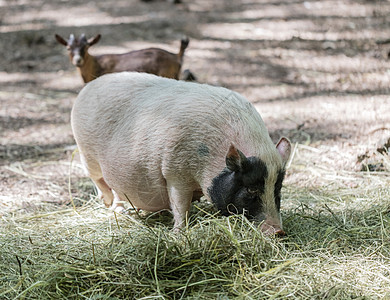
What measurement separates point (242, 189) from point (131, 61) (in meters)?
3.84

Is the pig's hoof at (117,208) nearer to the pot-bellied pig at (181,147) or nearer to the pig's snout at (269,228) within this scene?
the pot-bellied pig at (181,147)

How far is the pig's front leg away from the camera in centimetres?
344

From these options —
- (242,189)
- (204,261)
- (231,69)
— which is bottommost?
(231,69)

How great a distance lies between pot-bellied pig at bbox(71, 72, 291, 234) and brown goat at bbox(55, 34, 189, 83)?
247 centimetres

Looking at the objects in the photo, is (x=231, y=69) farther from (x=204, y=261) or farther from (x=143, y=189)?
(x=204, y=261)

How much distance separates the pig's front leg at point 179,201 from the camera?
11.3 feet

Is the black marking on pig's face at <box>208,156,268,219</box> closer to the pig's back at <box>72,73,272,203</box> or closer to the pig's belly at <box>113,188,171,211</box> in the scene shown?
the pig's back at <box>72,73,272,203</box>

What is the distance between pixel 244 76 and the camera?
8008 mm

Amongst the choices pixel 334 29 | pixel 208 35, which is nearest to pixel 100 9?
pixel 208 35

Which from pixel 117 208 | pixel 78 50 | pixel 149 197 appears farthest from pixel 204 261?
pixel 78 50

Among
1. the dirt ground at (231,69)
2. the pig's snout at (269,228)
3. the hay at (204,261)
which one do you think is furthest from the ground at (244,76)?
the pig's snout at (269,228)

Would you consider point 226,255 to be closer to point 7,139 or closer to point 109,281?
point 109,281

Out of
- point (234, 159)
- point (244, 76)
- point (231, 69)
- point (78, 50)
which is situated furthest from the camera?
point (231, 69)

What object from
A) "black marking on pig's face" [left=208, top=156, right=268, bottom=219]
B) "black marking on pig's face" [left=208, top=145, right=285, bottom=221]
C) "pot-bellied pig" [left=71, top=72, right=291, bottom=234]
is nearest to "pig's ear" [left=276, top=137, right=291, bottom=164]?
"pot-bellied pig" [left=71, top=72, right=291, bottom=234]
